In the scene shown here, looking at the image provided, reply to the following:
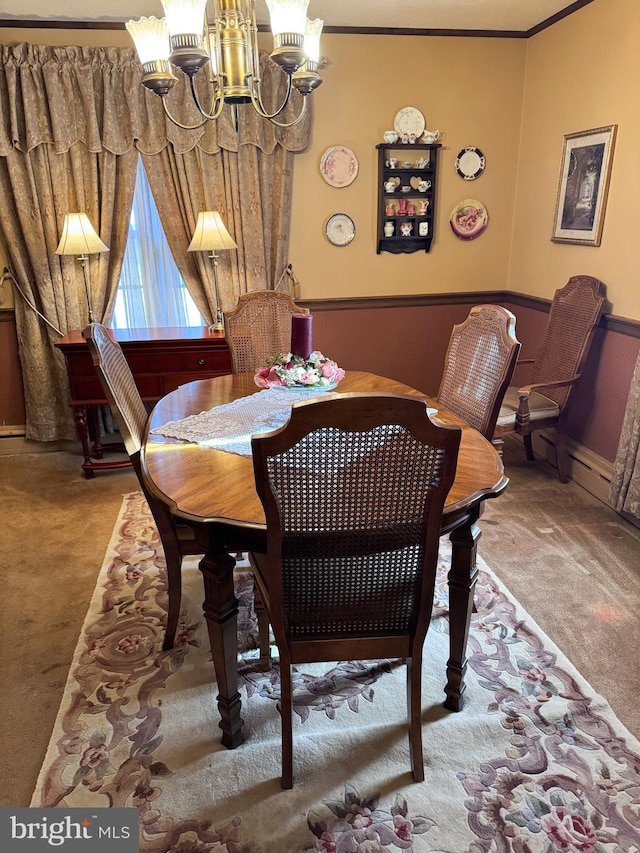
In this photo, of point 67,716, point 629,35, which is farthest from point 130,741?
point 629,35

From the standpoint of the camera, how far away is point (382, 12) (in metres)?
3.44

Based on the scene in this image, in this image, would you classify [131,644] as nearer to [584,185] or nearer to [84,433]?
[84,433]

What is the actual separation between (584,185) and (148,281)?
2.71 metres

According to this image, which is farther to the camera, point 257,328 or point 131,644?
point 257,328

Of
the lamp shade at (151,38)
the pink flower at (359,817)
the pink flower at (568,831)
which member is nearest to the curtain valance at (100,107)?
the lamp shade at (151,38)

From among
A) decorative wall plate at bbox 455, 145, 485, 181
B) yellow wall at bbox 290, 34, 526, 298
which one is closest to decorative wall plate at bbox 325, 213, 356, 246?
yellow wall at bbox 290, 34, 526, 298

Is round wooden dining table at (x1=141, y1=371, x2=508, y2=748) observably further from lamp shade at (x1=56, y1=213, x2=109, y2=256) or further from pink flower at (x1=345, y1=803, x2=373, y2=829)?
lamp shade at (x1=56, y1=213, x2=109, y2=256)

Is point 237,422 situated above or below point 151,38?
below

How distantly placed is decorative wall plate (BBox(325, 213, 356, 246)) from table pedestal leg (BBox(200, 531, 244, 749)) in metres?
2.88

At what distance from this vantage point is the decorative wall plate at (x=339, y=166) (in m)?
3.85

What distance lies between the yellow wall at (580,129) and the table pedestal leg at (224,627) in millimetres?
2565

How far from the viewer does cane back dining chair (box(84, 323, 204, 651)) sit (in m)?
1.88

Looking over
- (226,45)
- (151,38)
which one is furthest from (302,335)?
(151,38)

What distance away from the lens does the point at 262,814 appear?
1544 mm
